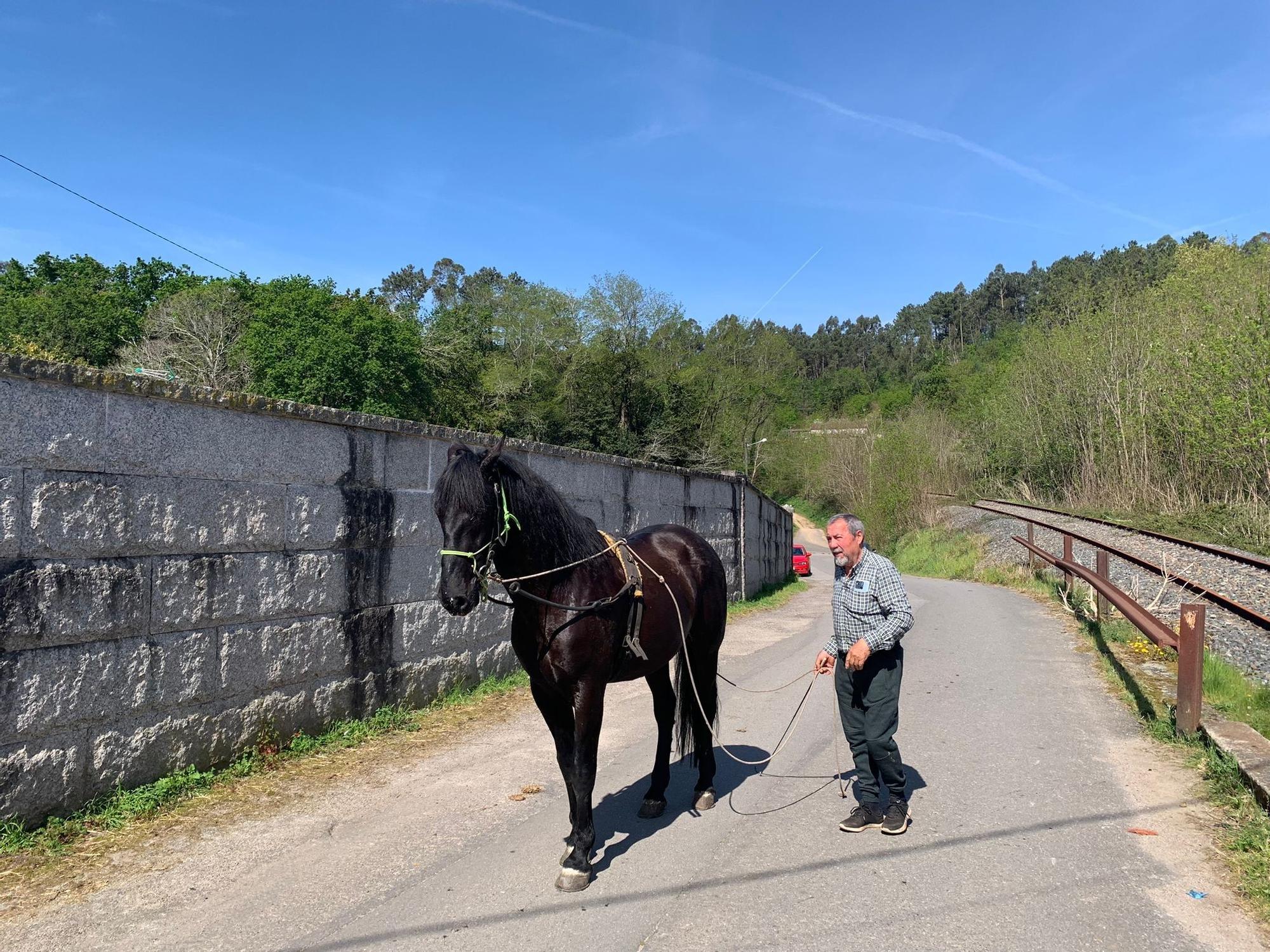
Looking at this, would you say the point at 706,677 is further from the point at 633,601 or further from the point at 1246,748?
the point at 1246,748

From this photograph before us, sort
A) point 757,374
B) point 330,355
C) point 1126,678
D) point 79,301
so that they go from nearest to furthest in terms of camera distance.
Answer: point 1126,678, point 330,355, point 79,301, point 757,374

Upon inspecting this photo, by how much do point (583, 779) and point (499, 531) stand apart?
125 cm

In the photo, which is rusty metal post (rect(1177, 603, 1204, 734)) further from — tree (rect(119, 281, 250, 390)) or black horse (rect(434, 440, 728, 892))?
tree (rect(119, 281, 250, 390))

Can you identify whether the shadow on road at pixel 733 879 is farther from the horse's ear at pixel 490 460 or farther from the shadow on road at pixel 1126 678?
the shadow on road at pixel 1126 678

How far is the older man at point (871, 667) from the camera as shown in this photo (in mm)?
4395

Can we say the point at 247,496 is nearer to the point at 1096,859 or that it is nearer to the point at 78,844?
the point at 78,844

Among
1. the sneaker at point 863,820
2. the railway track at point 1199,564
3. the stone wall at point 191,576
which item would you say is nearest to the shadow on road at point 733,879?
the sneaker at point 863,820

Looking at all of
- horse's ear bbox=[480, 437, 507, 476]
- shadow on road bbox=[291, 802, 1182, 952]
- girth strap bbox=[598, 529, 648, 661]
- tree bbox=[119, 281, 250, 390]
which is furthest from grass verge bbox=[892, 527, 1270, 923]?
tree bbox=[119, 281, 250, 390]

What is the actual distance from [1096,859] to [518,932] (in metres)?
2.80

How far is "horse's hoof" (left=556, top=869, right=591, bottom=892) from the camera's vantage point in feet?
12.4

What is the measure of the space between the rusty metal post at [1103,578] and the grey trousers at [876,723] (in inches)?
293

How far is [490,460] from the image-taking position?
12.5 ft

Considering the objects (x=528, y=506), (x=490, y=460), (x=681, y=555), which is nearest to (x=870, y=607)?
(x=681, y=555)

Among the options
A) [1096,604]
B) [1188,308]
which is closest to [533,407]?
[1188,308]
